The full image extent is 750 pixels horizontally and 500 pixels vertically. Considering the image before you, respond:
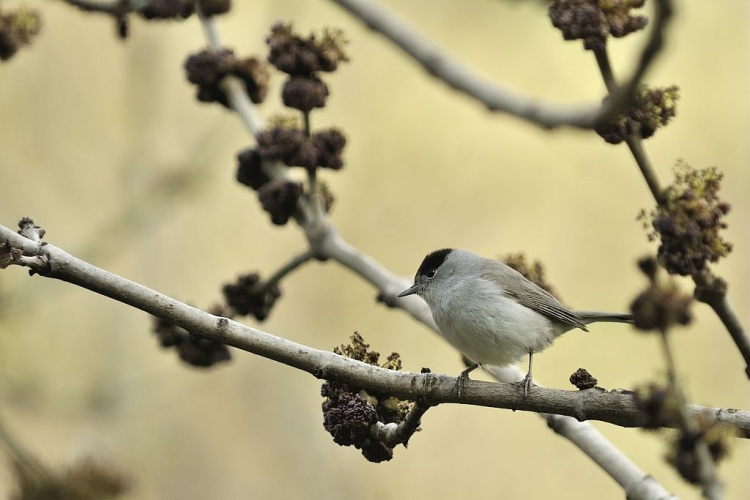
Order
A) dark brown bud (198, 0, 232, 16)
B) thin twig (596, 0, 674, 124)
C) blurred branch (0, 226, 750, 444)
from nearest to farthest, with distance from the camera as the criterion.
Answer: thin twig (596, 0, 674, 124) → blurred branch (0, 226, 750, 444) → dark brown bud (198, 0, 232, 16)

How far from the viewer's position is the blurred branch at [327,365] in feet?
7.60

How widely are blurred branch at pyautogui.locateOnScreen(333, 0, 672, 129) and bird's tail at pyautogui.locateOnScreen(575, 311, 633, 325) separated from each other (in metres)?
1.44

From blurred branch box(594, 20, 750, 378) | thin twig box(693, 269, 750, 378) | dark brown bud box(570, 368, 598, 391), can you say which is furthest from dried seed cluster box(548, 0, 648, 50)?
dark brown bud box(570, 368, 598, 391)

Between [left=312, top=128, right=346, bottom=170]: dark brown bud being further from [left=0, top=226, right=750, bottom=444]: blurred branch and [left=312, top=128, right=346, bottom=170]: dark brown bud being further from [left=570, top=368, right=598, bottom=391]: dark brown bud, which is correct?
[left=570, top=368, right=598, bottom=391]: dark brown bud

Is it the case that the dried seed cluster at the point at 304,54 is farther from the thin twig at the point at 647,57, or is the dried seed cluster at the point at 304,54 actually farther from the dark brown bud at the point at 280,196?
the thin twig at the point at 647,57

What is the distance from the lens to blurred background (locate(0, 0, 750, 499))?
6.83 meters

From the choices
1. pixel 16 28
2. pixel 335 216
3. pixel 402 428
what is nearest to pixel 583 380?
pixel 402 428

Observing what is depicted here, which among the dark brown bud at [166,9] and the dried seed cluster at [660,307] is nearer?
the dried seed cluster at [660,307]

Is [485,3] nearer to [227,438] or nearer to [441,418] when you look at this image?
[441,418]

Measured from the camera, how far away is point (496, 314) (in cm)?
381

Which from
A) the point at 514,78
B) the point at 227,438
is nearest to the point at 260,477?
the point at 227,438

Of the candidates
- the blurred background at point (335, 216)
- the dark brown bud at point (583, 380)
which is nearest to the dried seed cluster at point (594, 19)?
the dark brown bud at point (583, 380)

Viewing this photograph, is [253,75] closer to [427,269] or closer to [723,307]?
[427,269]

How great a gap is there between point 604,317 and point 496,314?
18.2 inches
